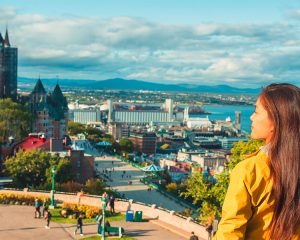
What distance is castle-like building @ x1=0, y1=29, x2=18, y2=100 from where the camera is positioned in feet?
295

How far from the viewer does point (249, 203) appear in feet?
9.00

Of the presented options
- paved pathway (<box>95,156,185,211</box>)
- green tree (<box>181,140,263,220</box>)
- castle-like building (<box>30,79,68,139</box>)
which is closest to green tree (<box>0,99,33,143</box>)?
castle-like building (<box>30,79,68,139</box>)

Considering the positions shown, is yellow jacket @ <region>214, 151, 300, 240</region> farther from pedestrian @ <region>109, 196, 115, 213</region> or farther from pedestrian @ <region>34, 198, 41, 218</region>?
pedestrian @ <region>109, 196, 115, 213</region>

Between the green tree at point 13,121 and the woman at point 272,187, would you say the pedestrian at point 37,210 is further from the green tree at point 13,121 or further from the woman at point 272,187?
the green tree at point 13,121

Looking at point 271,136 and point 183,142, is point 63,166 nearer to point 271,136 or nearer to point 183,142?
point 271,136

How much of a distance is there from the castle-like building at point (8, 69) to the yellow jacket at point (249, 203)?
88259 millimetres

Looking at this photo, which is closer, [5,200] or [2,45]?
[5,200]

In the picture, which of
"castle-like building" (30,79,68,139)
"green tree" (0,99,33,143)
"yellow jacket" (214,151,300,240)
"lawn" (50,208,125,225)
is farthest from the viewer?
"castle-like building" (30,79,68,139)

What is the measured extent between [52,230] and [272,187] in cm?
2174

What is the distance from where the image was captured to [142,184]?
2174 inches

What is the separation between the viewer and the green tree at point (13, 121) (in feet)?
216

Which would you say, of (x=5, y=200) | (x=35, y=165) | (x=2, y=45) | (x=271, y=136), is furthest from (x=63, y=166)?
(x=2, y=45)

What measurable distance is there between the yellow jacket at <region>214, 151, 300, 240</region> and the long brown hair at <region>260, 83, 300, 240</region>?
4 cm

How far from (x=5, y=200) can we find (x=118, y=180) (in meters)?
28.5
